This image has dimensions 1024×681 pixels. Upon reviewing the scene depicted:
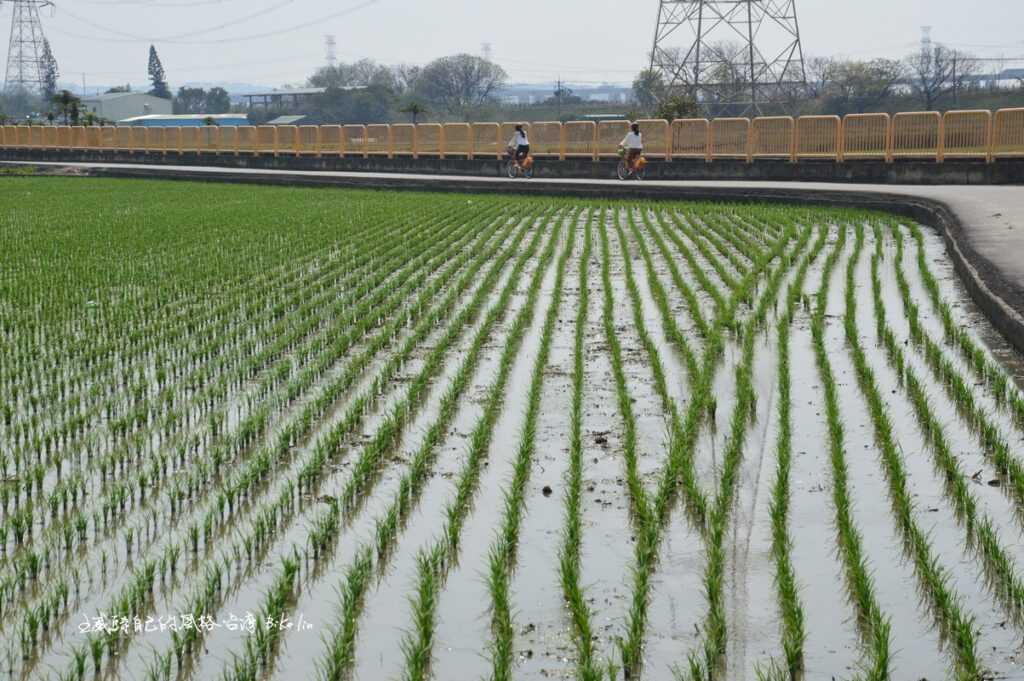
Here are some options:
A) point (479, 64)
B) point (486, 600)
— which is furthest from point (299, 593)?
point (479, 64)

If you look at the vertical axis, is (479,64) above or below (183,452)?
above

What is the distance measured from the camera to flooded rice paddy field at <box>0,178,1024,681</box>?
474 cm

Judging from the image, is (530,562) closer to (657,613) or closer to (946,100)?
(657,613)

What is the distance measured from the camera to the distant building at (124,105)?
410ft

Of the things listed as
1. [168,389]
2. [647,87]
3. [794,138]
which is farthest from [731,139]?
[647,87]

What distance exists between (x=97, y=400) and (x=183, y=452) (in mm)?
1601

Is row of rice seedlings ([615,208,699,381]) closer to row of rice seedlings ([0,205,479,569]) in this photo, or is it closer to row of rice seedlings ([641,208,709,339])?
row of rice seedlings ([641,208,709,339])

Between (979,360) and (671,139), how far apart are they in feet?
86.9

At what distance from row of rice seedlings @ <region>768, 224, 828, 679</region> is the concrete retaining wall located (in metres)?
20.1

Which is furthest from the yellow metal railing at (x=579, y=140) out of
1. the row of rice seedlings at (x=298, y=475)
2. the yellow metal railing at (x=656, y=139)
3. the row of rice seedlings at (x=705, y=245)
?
the row of rice seedlings at (x=298, y=475)

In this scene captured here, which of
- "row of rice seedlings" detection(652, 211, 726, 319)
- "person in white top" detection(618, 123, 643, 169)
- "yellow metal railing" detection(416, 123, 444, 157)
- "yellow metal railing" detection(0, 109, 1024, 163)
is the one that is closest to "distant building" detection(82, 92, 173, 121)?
"yellow metal railing" detection(0, 109, 1024, 163)

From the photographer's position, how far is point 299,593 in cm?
518

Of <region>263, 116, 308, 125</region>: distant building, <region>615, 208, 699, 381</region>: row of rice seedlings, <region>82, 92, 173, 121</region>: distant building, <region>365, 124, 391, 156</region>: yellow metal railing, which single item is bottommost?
<region>615, 208, 699, 381</region>: row of rice seedlings

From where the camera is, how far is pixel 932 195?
74.4 ft
